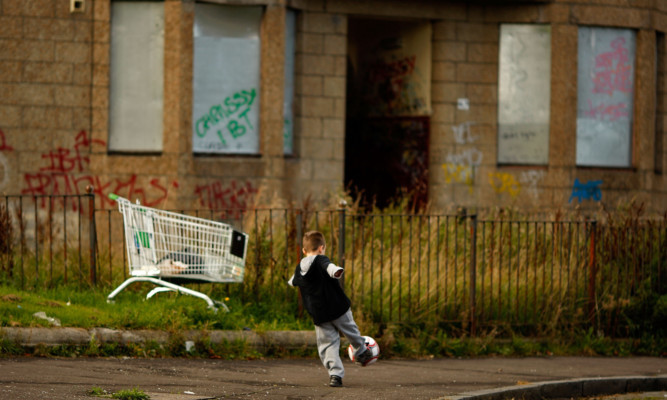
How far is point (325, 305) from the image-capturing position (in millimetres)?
7457

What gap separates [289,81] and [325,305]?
867cm

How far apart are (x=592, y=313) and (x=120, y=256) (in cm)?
526

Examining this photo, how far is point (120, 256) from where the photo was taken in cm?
1099

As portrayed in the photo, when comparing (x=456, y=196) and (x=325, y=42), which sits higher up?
(x=325, y=42)

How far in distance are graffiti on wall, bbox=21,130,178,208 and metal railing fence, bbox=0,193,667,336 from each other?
338cm

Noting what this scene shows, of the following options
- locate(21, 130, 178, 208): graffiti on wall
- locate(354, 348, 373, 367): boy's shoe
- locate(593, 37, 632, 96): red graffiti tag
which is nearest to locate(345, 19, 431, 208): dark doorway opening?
locate(593, 37, 632, 96): red graffiti tag

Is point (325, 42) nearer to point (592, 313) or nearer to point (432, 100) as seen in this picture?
point (432, 100)

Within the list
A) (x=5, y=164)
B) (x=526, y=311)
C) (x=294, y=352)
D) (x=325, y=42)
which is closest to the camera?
(x=294, y=352)

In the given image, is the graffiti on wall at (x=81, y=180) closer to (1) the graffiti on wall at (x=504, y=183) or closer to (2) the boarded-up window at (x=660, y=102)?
(1) the graffiti on wall at (x=504, y=183)

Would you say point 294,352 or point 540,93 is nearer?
point 294,352

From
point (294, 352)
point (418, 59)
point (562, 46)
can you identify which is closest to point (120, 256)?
point (294, 352)

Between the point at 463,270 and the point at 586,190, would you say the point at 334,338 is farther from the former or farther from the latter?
the point at 586,190

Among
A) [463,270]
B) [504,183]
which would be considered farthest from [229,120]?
[463,270]

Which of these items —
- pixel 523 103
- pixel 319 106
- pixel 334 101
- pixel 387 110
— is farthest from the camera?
pixel 387 110
